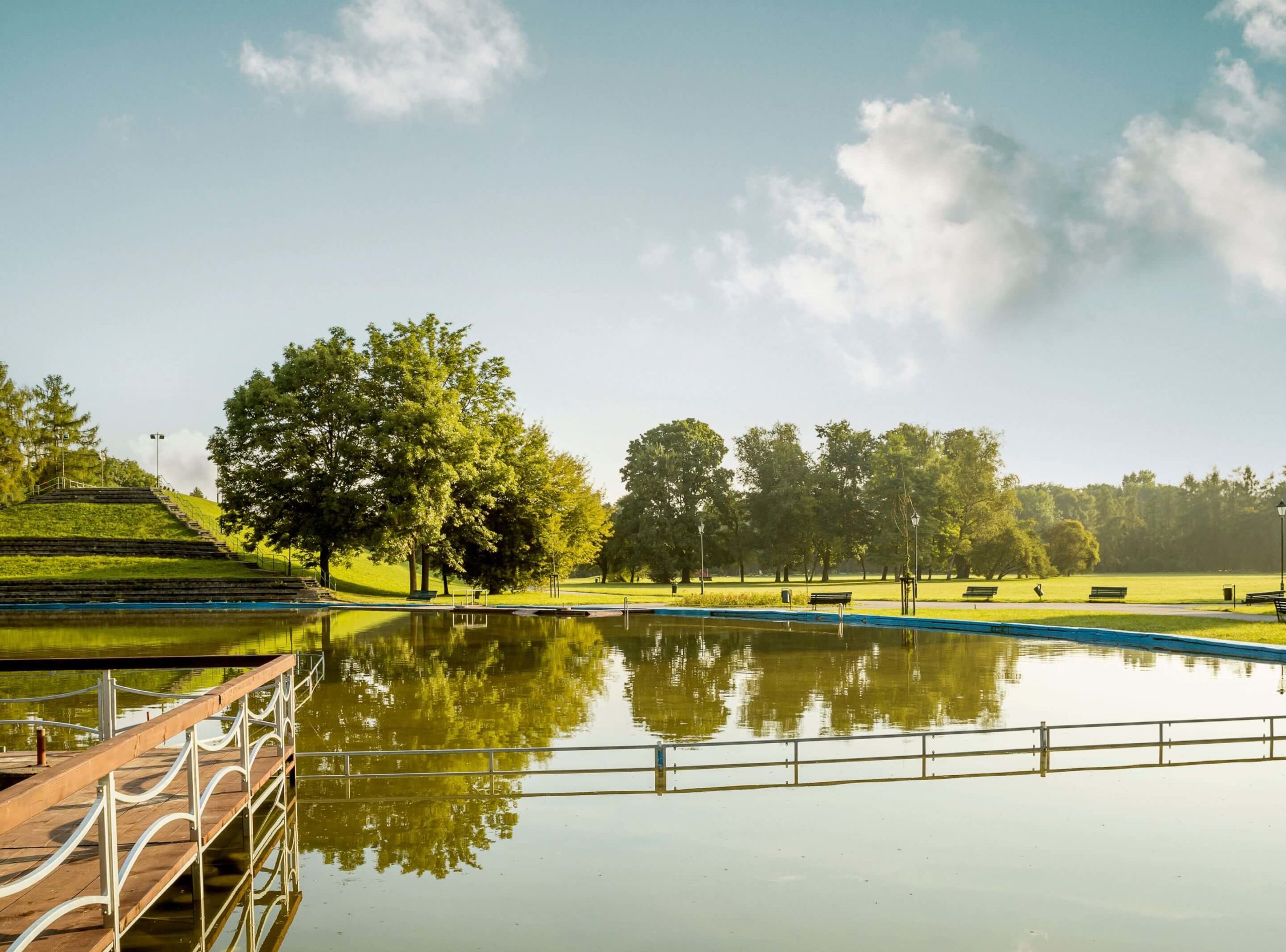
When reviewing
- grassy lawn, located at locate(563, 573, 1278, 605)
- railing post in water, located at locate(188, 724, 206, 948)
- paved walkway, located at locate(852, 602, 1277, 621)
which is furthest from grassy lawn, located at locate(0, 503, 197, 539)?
railing post in water, located at locate(188, 724, 206, 948)

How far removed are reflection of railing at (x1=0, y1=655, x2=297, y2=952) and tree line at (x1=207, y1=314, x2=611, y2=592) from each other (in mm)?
35641

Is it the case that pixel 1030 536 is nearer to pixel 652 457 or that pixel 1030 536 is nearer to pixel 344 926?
pixel 652 457

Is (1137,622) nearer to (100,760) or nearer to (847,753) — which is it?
(847,753)

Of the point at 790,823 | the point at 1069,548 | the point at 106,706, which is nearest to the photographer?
the point at 106,706

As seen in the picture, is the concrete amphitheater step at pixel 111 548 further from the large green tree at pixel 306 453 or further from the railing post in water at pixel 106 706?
the railing post in water at pixel 106 706

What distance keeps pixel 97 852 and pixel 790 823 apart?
6081mm

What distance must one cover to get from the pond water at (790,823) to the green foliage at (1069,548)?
7257cm

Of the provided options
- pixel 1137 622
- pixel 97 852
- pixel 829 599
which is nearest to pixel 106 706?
pixel 97 852

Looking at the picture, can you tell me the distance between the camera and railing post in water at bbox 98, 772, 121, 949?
15.8 feet

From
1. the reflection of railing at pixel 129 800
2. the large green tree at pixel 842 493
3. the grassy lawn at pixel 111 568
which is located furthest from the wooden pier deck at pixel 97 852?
the large green tree at pixel 842 493

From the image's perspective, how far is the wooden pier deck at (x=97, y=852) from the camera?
5215 millimetres

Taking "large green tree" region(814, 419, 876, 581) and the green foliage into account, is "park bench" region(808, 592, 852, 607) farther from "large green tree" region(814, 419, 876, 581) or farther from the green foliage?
the green foliage

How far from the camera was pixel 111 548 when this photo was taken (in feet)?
171

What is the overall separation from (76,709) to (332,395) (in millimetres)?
33472
